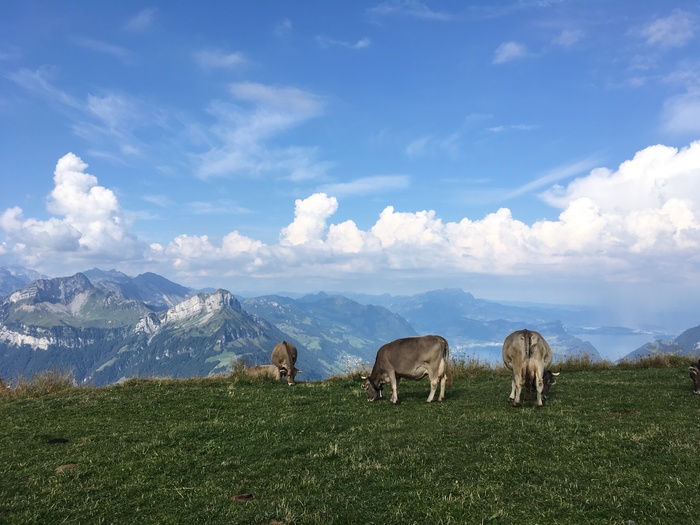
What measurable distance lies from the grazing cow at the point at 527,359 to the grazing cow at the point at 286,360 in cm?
1336

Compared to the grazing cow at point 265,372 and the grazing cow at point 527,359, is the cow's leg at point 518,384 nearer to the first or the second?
the grazing cow at point 527,359

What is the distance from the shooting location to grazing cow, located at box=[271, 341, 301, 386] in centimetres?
2683

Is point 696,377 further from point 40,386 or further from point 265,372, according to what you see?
point 40,386

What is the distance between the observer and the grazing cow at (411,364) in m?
17.9

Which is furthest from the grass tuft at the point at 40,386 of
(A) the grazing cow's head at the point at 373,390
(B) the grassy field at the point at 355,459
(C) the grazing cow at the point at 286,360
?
(A) the grazing cow's head at the point at 373,390

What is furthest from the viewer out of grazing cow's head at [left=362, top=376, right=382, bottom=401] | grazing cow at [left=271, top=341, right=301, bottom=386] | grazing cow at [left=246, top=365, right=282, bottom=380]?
grazing cow at [left=271, top=341, right=301, bottom=386]

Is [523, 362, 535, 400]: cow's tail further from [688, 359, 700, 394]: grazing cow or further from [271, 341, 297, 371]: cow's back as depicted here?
[271, 341, 297, 371]: cow's back

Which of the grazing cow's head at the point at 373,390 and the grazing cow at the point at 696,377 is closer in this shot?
the grazing cow at the point at 696,377

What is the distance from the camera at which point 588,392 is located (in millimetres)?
18219

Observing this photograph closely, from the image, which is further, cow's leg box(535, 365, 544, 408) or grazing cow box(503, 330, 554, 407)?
grazing cow box(503, 330, 554, 407)

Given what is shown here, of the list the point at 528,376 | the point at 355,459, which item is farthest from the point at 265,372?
the point at 355,459

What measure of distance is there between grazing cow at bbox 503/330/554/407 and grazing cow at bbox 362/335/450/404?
2.65 metres

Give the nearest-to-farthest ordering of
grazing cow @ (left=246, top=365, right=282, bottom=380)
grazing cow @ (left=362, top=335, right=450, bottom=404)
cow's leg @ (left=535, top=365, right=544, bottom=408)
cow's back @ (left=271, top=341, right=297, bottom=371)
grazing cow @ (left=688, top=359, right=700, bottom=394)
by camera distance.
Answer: cow's leg @ (left=535, top=365, right=544, bottom=408) < grazing cow @ (left=688, top=359, right=700, bottom=394) < grazing cow @ (left=362, top=335, right=450, bottom=404) < grazing cow @ (left=246, top=365, right=282, bottom=380) < cow's back @ (left=271, top=341, right=297, bottom=371)

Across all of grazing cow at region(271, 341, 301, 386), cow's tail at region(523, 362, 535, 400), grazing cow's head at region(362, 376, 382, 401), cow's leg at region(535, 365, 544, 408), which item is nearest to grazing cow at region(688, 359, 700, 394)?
cow's leg at region(535, 365, 544, 408)
